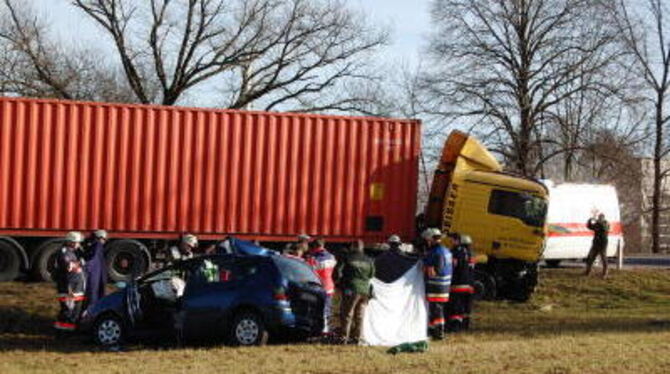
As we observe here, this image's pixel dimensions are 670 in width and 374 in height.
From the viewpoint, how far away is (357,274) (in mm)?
15016

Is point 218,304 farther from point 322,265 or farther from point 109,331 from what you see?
point 322,265

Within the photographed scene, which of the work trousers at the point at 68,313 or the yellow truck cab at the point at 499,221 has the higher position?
the yellow truck cab at the point at 499,221

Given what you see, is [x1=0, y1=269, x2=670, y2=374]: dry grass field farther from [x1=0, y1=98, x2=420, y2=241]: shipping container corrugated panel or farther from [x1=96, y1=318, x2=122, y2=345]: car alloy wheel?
[x1=0, y1=98, x2=420, y2=241]: shipping container corrugated panel

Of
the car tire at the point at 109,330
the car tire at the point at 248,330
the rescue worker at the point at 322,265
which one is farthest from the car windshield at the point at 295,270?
the car tire at the point at 109,330

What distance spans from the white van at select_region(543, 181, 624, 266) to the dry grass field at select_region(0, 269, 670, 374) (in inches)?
213

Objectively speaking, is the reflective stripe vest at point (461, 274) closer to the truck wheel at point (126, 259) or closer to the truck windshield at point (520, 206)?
the truck windshield at point (520, 206)

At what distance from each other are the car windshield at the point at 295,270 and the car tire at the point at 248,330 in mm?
769

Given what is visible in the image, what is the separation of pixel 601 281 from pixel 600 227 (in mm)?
1326

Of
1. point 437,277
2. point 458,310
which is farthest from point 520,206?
point 437,277

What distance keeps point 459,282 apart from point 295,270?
10.4 feet

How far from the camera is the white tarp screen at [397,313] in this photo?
1519 cm

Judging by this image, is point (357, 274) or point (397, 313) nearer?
point (357, 274)

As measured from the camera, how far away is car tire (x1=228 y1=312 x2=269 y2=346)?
47.1 ft

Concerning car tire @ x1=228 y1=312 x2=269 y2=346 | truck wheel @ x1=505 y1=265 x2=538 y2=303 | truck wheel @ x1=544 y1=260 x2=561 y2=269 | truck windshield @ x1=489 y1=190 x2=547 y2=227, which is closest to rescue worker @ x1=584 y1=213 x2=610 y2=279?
truck wheel @ x1=544 y1=260 x2=561 y2=269
